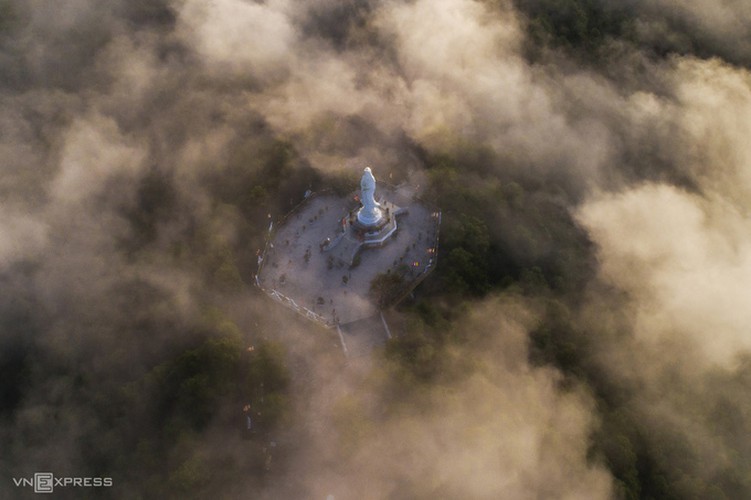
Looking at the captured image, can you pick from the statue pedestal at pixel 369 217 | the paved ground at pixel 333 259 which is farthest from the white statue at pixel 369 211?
the paved ground at pixel 333 259

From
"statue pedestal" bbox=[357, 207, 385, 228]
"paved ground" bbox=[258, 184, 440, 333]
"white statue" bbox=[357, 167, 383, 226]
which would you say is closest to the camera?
"paved ground" bbox=[258, 184, 440, 333]

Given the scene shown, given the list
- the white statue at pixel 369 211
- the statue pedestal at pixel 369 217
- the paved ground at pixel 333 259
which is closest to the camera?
the paved ground at pixel 333 259

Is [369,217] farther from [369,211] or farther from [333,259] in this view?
[333,259]

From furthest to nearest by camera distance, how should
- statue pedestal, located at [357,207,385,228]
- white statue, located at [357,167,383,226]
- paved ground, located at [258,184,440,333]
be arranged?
1. statue pedestal, located at [357,207,385,228]
2. white statue, located at [357,167,383,226]
3. paved ground, located at [258,184,440,333]

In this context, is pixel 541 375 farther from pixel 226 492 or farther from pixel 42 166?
pixel 42 166

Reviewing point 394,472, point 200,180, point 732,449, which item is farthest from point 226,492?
point 732,449

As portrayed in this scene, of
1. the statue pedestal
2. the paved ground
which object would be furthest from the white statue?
the paved ground

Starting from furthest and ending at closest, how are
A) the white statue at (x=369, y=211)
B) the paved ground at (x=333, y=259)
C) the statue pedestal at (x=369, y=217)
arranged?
the statue pedestal at (x=369, y=217) < the white statue at (x=369, y=211) < the paved ground at (x=333, y=259)

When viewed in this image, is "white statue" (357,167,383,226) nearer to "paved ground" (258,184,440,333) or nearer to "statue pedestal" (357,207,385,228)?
"statue pedestal" (357,207,385,228)

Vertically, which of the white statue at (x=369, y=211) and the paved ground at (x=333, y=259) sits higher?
the white statue at (x=369, y=211)

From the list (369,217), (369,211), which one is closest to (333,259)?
(369,217)

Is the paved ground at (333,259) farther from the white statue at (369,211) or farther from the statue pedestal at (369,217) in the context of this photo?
the white statue at (369,211)
